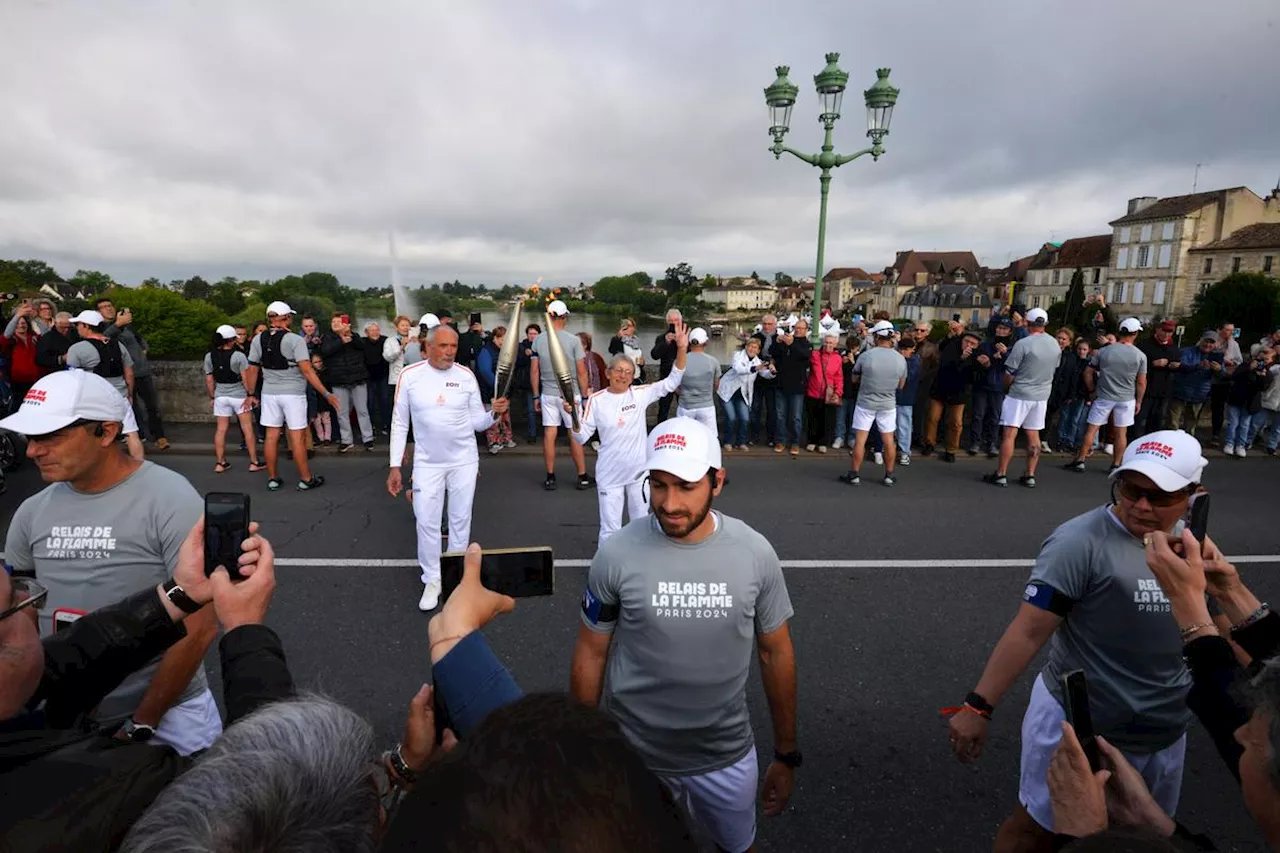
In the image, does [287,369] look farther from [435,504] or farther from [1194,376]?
[1194,376]

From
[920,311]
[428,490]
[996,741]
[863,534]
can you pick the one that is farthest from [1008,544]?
[920,311]

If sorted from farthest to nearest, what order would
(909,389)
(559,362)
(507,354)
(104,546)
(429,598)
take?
(909,389), (559,362), (507,354), (429,598), (104,546)

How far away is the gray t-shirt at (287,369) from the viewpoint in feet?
24.8

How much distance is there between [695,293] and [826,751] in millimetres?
68370

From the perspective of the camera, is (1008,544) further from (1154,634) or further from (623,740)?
(623,740)

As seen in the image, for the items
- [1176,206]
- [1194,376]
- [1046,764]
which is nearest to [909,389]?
[1194,376]

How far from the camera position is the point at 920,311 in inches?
4080

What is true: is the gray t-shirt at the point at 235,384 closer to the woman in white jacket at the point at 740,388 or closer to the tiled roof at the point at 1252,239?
the woman in white jacket at the point at 740,388

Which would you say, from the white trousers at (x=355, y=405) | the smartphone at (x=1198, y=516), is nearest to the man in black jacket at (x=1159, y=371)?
the smartphone at (x=1198, y=516)

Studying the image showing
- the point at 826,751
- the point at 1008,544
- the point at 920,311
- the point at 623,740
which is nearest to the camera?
the point at 623,740

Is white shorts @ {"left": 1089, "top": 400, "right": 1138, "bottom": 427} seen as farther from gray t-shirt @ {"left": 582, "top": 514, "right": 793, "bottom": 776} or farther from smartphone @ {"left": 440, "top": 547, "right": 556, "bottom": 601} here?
smartphone @ {"left": 440, "top": 547, "right": 556, "bottom": 601}

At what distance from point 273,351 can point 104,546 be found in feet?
19.2

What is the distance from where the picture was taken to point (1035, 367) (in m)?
8.22

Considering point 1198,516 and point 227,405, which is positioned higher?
point 1198,516
